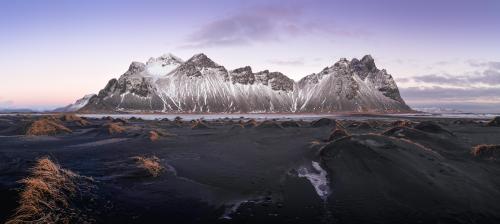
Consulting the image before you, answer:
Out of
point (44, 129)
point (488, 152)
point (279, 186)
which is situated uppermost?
point (44, 129)

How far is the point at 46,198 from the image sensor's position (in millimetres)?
13031

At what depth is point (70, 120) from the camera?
78.8 meters

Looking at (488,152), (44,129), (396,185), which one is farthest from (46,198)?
(44,129)

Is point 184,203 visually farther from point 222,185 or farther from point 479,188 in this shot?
point 479,188

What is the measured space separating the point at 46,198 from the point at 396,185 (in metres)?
15.4

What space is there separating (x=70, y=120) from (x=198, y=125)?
29.1 m

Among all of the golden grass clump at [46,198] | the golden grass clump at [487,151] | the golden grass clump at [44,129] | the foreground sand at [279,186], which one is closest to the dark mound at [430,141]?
the golden grass clump at [487,151]

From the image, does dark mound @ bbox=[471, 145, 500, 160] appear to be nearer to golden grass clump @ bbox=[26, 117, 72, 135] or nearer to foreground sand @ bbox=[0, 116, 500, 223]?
foreground sand @ bbox=[0, 116, 500, 223]

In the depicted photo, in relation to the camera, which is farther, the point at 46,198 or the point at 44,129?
the point at 44,129

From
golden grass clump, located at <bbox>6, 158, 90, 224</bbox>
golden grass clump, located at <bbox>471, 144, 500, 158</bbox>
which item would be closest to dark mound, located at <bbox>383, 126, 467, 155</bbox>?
golden grass clump, located at <bbox>471, 144, 500, 158</bbox>

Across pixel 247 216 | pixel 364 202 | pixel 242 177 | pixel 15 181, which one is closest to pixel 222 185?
pixel 242 177

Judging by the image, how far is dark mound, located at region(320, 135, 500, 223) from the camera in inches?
565

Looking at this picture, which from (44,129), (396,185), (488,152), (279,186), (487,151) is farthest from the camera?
(44,129)

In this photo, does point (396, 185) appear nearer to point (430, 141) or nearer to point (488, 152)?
point (488, 152)
